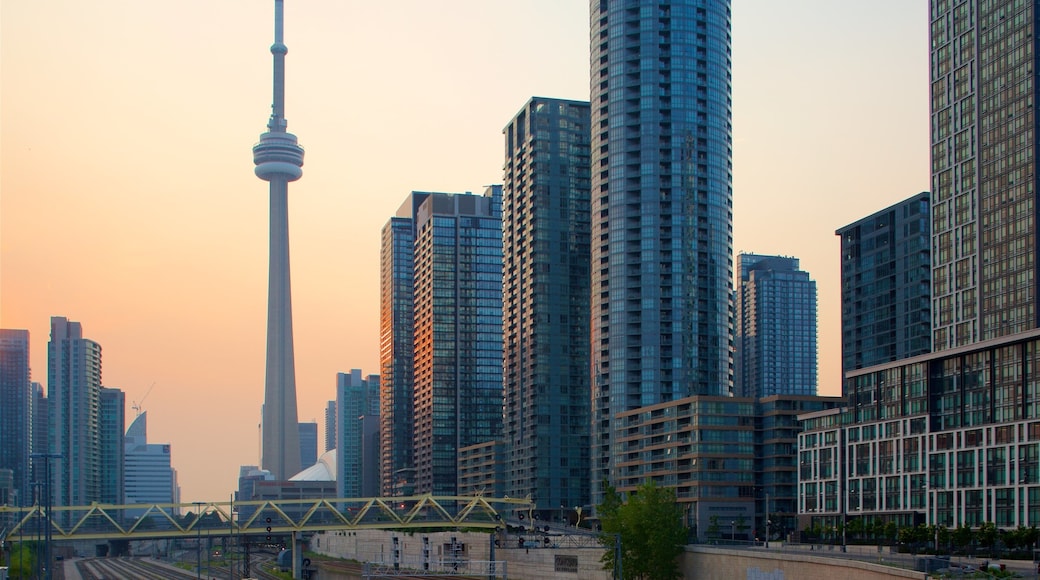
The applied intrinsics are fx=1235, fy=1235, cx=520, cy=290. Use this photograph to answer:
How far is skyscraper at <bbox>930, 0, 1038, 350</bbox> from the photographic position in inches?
6900

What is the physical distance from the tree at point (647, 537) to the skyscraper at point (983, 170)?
66.4 m

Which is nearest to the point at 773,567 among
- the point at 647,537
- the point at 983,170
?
the point at 647,537

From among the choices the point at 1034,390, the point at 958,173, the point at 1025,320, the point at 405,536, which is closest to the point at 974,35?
the point at 958,173

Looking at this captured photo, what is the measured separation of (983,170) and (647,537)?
8550cm

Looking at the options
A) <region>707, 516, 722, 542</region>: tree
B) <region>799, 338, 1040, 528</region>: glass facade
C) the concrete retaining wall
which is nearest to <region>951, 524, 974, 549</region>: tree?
<region>799, 338, 1040, 528</region>: glass facade

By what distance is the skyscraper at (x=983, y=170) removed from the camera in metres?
175

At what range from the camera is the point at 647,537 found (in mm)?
136750

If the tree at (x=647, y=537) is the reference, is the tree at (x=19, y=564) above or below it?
below

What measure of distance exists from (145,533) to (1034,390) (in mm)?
116381

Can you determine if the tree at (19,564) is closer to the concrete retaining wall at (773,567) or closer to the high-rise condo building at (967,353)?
the concrete retaining wall at (773,567)

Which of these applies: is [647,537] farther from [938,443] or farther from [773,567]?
[938,443]

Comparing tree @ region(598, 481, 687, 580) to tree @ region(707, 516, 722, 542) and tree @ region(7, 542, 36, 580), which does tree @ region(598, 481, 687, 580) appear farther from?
tree @ region(7, 542, 36, 580)

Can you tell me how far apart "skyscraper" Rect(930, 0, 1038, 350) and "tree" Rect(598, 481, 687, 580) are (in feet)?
218

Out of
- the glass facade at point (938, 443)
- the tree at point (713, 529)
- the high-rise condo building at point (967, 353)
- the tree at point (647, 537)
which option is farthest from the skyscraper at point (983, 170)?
the tree at point (647, 537)
